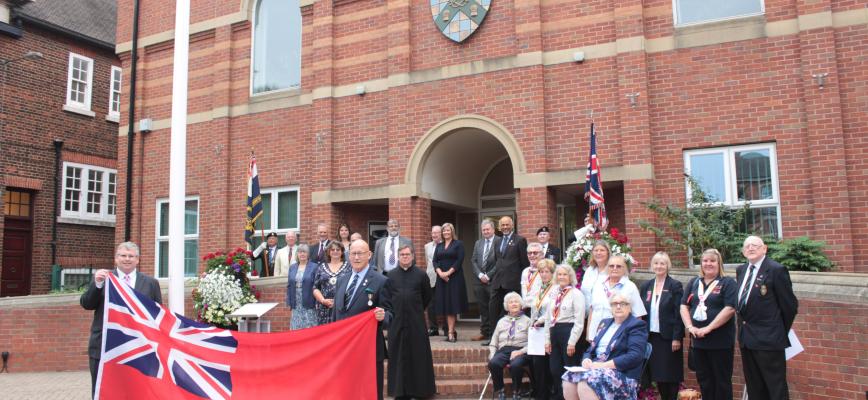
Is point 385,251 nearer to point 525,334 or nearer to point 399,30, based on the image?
point 525,334

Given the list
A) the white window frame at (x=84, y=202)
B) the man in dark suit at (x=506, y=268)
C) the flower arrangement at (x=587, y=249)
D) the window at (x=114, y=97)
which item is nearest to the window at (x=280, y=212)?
→ the man in dark suit at (x=506, y=268)

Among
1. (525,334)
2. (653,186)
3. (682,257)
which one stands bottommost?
(525,334)

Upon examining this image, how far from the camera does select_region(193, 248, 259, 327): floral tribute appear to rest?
1174 centimetres

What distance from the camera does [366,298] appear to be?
7.32 meters

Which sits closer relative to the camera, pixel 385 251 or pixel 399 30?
pixel 385 251

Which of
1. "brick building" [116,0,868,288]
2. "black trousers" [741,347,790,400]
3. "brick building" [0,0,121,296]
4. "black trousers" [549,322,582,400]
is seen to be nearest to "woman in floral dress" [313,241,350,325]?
"black trousers" [549,322,582,400]

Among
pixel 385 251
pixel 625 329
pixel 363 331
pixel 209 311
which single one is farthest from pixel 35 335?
pixel 625 329

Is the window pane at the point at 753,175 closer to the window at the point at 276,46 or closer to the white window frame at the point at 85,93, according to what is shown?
the window at the point at 276,46

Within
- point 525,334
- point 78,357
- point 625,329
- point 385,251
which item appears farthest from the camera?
point 78,357

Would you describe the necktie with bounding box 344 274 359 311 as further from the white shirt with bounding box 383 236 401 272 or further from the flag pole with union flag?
the flag pole with union flag

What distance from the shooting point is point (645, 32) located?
11492mm

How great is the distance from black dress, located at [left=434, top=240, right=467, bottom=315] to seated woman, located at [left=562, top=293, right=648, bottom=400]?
4233 mm

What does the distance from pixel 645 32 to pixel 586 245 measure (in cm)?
431

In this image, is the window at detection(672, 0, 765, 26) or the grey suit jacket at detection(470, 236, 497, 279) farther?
the window at detection(672, 0, 765, 26)
